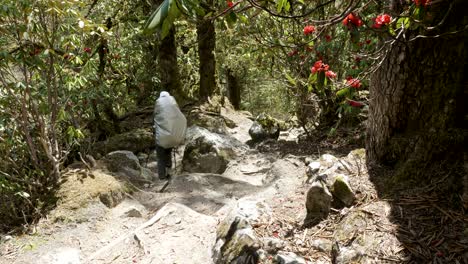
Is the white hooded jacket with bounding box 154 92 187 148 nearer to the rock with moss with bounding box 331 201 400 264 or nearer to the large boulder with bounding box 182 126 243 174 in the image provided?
the large boulder with bounding box 182 126 243 174

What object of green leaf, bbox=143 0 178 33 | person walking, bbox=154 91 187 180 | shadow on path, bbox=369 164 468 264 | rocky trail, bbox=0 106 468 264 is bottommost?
rocky trail, bbox=0 106 468 264

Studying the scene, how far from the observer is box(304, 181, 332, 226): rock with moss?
349 cm

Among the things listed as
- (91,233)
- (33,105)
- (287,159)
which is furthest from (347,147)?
(33,105)

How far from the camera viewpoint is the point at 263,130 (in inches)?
393

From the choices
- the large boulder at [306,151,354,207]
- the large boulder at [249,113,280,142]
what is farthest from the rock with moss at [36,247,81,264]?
the large boulder at [249,113,280,142]

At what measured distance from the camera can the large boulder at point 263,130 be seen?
987 cm

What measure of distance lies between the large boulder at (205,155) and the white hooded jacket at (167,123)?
0.98m

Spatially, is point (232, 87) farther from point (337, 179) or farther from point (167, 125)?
point (337, 179)

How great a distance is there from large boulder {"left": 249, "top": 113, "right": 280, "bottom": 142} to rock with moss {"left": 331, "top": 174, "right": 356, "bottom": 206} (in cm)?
628

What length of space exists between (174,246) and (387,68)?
3018 millimetres

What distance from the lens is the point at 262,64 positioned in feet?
37.3

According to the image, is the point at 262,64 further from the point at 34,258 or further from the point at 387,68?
the point at 34,258

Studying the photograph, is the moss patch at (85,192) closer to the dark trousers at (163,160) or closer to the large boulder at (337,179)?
the dark trousers at (163,160)

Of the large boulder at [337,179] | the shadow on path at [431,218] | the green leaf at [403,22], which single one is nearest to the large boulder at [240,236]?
the large boulder at [337,179]
